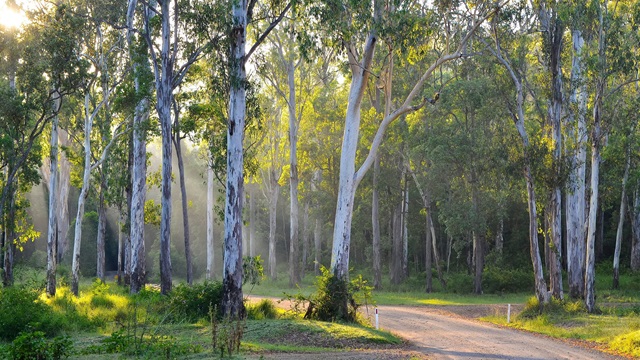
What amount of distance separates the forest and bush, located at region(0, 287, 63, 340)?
15.9ft

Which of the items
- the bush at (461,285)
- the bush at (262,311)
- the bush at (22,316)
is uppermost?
the bush at (22,316)

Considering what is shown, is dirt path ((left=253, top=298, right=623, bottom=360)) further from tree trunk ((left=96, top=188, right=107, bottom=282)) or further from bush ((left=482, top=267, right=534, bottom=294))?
tree trunk ((left=96, top=188, right=107, bottom=282))

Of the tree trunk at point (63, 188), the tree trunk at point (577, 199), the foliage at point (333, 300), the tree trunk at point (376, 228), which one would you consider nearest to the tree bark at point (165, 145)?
the foliage at point (333, 300)

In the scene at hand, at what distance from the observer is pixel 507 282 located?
44.1 meters

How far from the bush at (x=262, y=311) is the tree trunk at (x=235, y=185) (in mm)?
994

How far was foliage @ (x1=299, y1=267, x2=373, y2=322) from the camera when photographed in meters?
21.6

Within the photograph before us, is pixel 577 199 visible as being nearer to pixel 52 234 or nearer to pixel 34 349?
pixel 52 234

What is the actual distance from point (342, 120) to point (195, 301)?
99.3 ft

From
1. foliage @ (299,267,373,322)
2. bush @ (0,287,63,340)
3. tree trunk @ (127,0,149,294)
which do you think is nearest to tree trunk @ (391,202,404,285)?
tree trunk @ (127,0,149,294)

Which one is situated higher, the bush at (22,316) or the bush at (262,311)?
the bush at (22,316)

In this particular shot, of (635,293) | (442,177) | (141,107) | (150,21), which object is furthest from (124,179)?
(635,293)

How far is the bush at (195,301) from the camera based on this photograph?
71.2 ft

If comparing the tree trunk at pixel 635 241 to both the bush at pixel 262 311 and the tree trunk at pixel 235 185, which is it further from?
the tree trunk at pixel 235 185

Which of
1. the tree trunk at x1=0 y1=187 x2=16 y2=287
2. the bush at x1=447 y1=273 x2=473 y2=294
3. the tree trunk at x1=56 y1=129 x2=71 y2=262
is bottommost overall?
the bush at x1=447 y1=273 x2=473 y2=294
